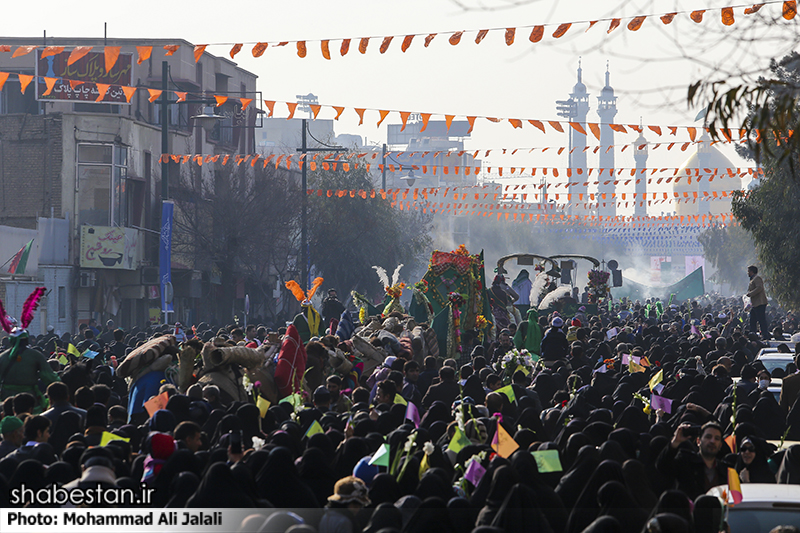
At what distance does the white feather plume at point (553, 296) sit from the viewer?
33.9 metres

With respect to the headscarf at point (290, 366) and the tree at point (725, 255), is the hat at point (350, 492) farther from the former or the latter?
the tree at point (725, 255)

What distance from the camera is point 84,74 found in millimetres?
35812

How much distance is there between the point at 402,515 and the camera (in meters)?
6.63

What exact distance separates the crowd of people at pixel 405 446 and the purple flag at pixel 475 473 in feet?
0.05

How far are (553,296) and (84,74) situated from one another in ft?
53.5

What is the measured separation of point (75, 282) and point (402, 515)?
3174cm

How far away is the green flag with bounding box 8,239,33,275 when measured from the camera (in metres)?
31.7

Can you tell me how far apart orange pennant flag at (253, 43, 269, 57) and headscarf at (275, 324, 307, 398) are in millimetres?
5426

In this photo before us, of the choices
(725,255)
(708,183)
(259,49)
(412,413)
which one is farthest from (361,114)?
(708,183)

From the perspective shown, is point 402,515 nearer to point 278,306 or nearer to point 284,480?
point 284,480

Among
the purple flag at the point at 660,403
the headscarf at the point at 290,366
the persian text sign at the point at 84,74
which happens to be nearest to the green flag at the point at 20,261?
the persian text sign at the point at 84,74

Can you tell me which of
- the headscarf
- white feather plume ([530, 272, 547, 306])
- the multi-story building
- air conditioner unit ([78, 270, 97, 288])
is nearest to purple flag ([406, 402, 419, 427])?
the headscarf

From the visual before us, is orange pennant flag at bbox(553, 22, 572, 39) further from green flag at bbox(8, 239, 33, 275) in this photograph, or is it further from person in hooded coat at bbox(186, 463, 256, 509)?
green flag at bbox(8, 239, 33, 275)

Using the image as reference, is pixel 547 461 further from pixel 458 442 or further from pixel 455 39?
pixel 455 39
